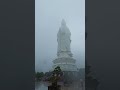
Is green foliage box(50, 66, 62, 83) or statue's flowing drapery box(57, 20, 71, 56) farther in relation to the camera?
statue's flowing drapery box(57, 20, 71, 56)

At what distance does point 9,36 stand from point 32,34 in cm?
30

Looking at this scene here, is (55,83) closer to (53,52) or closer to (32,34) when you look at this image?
(53,52)

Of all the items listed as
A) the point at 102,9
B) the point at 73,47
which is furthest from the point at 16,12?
the point at 102,9

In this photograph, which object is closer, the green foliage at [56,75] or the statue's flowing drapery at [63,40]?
the green foliage at [56,75]

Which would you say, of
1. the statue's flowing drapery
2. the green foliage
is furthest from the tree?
the statue's flowing drapery

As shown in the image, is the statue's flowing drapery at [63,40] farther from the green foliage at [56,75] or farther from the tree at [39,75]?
the tree at [39,75]

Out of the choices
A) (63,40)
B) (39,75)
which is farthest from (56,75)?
(63,40)

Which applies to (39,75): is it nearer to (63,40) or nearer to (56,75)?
(56,75)

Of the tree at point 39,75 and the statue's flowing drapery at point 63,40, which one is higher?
the statue's flowing drapery at point 63,40

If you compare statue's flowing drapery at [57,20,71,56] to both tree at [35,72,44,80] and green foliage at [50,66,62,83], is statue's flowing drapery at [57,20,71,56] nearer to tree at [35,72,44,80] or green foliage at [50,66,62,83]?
green foliage at [50,66,62,83]

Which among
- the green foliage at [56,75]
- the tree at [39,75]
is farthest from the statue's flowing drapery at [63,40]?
the tree at [39,75]

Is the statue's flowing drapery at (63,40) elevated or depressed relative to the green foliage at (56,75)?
elevated

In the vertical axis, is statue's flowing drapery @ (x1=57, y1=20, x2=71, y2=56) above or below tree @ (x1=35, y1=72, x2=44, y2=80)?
above

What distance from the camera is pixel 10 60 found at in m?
3.18
